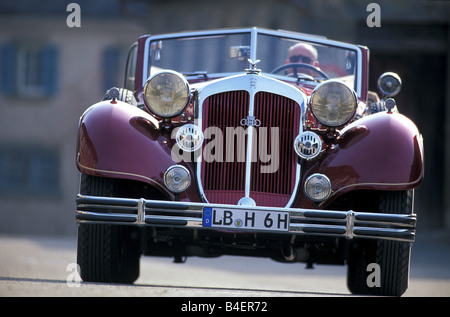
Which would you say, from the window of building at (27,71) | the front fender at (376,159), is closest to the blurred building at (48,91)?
the window of building at (27,71)

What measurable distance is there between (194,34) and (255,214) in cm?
229

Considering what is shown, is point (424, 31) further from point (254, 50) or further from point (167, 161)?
point (167, 161)

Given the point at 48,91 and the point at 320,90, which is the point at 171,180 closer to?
the point at 320,90

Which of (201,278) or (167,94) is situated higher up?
(167,94)

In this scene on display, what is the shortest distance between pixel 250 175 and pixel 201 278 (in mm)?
2755

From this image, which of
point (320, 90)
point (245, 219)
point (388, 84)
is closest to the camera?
point (245, 219)

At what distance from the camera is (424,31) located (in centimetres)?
1416

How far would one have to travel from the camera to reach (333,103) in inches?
196

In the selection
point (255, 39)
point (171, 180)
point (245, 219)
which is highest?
point (255, 39)

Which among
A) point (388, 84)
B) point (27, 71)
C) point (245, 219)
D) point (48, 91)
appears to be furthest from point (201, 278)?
point (27, 71)

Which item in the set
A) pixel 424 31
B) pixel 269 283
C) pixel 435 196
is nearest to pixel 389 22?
pixel 424 31

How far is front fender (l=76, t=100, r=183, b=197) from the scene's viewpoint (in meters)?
4.82

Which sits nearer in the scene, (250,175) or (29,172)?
(250,175)

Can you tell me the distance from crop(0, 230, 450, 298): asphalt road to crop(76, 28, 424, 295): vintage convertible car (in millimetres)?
329
